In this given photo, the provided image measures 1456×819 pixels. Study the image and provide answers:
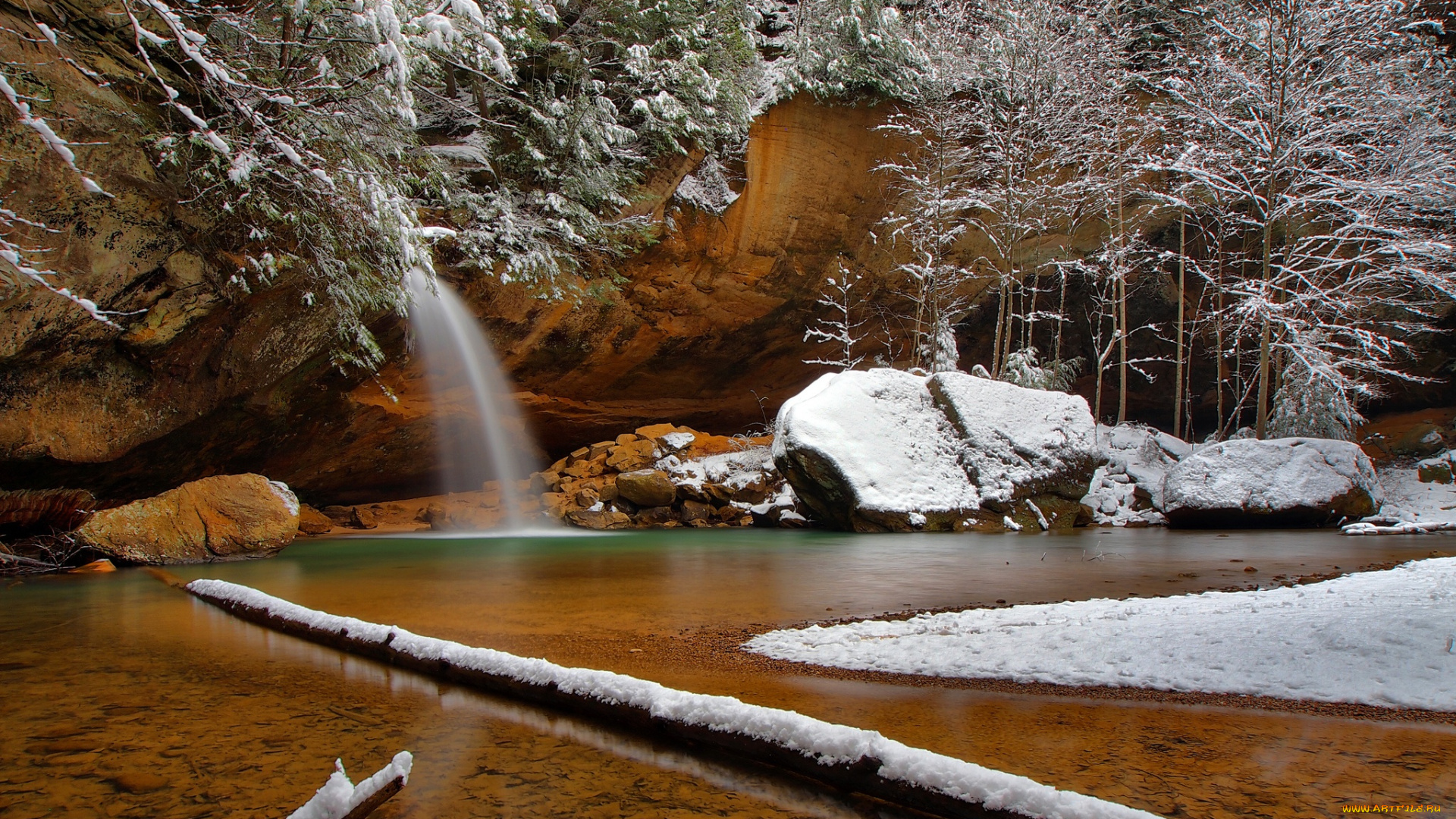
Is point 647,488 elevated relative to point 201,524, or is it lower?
elevated

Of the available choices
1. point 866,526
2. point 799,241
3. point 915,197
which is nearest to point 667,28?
point 799,241

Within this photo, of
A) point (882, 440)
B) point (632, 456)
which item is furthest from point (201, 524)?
point (882, 440)

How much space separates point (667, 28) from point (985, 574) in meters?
10.6

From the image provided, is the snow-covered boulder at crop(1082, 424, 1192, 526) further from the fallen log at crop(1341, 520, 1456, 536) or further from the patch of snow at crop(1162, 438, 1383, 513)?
the fallen log at crop(1341, 520, 1456, 536)

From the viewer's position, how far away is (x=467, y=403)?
1405cm

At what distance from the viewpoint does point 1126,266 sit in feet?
55.3

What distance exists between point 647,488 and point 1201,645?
34.3ft

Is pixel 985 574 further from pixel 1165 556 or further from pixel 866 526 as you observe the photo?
pixel 866 526

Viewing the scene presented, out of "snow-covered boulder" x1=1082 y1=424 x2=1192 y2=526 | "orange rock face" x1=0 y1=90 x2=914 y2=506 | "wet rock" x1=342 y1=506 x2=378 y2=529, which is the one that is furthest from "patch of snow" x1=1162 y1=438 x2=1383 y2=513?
"wet rock" x1=342 y1=506 x2=378 y2=529

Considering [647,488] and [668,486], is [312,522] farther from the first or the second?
[668,486]

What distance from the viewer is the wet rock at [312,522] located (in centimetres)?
1241

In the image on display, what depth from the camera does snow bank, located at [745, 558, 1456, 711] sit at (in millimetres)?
2658

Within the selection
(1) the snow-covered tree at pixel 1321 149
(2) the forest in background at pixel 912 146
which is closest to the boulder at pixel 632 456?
(2) the forest in background at pixel 912 146

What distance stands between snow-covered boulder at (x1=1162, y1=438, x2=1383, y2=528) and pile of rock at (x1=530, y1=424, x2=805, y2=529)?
6.21m
